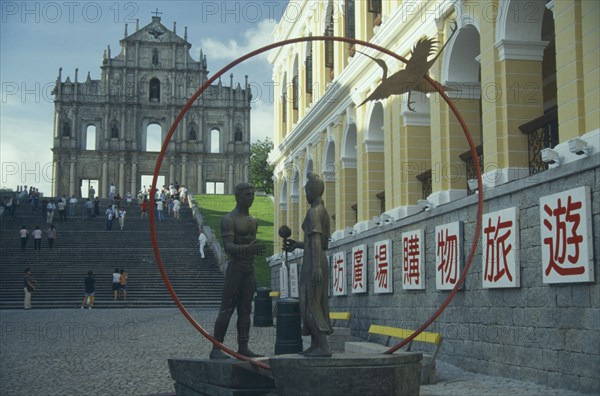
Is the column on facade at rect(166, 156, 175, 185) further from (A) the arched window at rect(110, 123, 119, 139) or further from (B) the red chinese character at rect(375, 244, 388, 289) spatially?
(B) the red chinese character at rect(375, 244, 388, 289)

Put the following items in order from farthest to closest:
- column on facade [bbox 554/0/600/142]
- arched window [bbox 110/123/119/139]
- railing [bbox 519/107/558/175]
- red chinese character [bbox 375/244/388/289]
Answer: arched window [bbox 110/123/119/139] → red chinese character [bbox 375/244/388/289] → railing [bbox 519/107/558/175] → column on facade [bbox 554/0/600/142]

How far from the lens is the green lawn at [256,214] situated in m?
42.8

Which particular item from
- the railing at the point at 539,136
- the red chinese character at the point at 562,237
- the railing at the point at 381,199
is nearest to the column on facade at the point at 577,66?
the railing at the point at 539,136

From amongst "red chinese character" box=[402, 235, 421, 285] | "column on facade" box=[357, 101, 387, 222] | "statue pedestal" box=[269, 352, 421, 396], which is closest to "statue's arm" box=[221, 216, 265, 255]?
"statue pedestal" box=[269, 352, 421, 396]

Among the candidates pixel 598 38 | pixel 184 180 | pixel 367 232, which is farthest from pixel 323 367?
pixel 184 180

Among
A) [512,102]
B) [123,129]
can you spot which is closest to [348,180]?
[512,102]

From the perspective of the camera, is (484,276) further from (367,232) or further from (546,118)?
(367,232)

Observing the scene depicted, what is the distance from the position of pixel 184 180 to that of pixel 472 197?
Result: 65979 millimetres

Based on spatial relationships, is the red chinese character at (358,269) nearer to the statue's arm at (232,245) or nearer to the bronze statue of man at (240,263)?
the bronze statue of man at (240,263)

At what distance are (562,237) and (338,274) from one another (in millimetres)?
12589

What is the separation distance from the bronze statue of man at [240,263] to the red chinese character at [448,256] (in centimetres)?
515

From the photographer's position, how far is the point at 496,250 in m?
12.6

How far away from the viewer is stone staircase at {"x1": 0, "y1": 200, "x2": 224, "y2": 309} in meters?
Answer: 32.8

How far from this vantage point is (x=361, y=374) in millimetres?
8109
